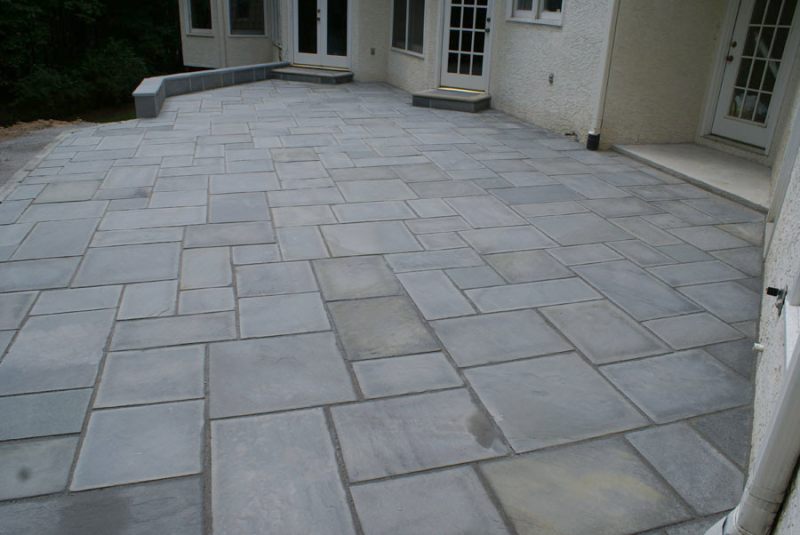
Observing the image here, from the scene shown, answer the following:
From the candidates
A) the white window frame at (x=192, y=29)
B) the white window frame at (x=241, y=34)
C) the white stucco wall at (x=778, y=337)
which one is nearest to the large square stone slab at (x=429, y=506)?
the white stucco wall at (x=778, y=337)

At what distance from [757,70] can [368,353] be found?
4.83m

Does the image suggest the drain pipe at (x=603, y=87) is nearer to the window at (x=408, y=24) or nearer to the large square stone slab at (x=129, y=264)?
the window at (x=408, y=24)

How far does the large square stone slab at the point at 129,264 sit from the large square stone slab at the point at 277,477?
4.48 feet

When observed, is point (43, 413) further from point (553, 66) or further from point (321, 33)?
point (321, 33)

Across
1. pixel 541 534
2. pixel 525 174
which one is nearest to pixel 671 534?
pixel 541 534

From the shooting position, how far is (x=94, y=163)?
16.8 ft

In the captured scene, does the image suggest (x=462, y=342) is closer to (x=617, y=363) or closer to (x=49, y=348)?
(x=617, y=363)

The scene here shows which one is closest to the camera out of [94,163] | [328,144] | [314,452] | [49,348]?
[314,452]

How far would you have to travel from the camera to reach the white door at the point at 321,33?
10.2 meters

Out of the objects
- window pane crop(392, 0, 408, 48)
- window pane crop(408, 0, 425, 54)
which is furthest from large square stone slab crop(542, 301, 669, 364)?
window pane crop(392, 0, 408, 48)

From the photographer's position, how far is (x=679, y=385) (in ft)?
7.80

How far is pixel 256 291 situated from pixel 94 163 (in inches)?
114

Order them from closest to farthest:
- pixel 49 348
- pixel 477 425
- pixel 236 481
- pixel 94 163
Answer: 1. pixel 236 481
2. pixel 477 425
3. pixel 49 348
4. pixel 94 163

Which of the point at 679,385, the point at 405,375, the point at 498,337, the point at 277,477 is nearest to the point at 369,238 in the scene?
the point at 498,337
